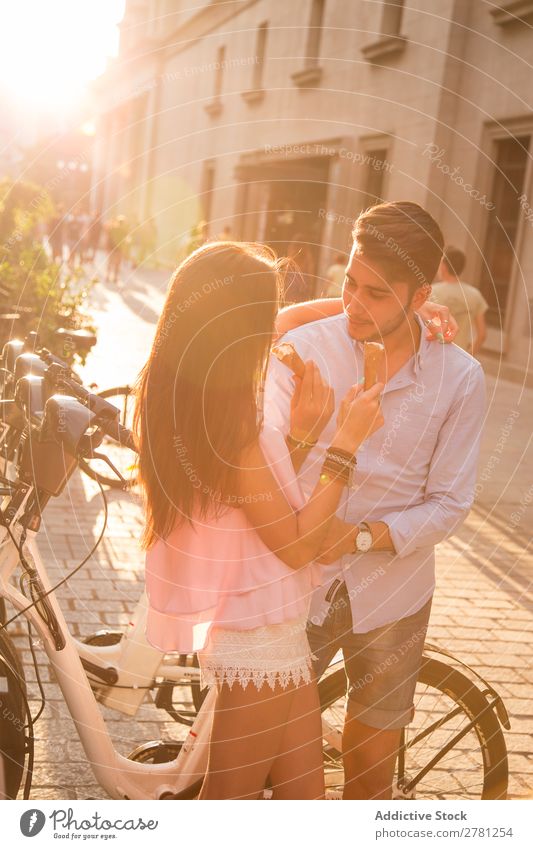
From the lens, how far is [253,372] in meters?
2.49

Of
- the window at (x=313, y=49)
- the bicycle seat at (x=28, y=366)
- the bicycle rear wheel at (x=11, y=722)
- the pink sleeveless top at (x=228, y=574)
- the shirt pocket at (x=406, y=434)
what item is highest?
the window at (x=313, y=49)

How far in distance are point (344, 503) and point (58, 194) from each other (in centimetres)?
3614

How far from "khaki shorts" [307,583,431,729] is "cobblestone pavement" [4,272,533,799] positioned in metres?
1.19

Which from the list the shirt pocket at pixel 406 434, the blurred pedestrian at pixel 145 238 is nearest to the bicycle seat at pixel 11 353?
the shirt pocket at pixel 406 434

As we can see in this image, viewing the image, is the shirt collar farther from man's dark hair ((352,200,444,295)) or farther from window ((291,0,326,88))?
window ((291,0,326,88))

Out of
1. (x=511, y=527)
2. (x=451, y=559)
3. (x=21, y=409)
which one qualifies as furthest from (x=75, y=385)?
(x=511, y=527)

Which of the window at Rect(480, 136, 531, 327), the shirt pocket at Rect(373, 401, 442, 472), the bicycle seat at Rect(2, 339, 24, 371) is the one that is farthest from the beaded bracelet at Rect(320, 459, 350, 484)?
the window at Rect(480, 136, 531, 327)

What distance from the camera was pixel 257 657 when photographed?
2.64 meters

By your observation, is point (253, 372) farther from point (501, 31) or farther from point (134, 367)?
point (501, 31)

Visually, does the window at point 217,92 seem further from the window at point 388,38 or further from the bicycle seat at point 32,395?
the bicycle seat at point 32,395

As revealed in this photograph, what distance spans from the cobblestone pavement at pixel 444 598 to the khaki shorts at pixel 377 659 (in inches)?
47.0

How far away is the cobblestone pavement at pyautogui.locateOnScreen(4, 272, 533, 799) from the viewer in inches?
168

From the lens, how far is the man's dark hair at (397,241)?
2834 mm
